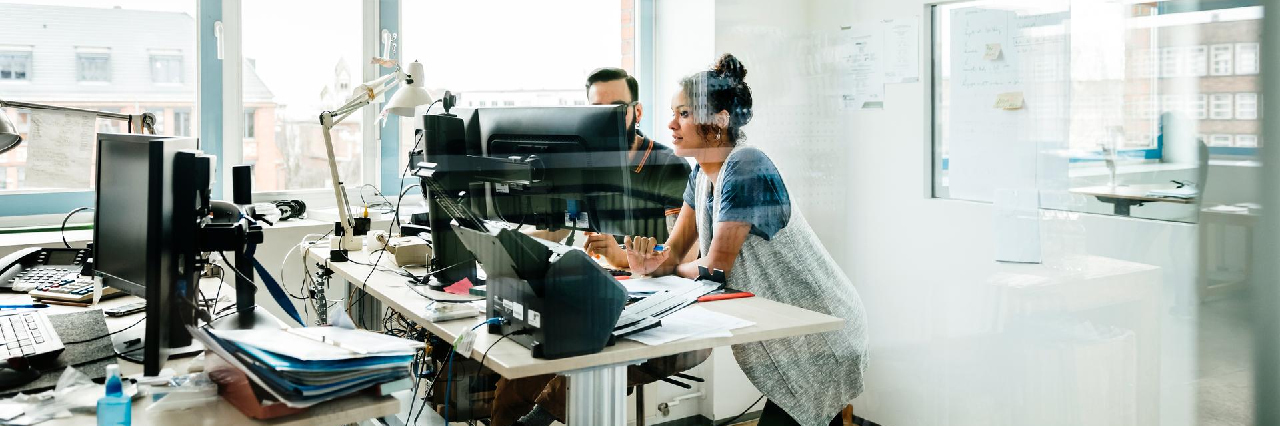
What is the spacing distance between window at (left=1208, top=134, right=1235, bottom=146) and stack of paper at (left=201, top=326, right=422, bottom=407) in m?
1.78

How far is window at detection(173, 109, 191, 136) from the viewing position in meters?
2.94

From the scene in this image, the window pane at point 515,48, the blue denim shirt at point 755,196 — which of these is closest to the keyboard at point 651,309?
the blue denim shirt at point 755,196

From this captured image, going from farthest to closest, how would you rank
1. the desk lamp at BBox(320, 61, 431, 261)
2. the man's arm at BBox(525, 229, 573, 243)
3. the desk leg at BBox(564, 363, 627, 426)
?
the desk lamp at BBox(320, 61, 431, 261), the man's arm at BBox(525, 229, 573, 243), the desk leg at BBox(564, 363, 627, 426)

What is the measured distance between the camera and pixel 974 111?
272 cm

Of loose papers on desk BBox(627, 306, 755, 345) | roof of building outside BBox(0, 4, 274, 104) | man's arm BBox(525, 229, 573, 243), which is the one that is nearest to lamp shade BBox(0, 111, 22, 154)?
roof of building outside BBox(0, 4, 274, 104)

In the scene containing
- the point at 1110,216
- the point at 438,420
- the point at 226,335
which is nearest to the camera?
the point at 226,335

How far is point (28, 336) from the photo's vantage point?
1639 mm

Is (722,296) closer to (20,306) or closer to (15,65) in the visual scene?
(20,306)

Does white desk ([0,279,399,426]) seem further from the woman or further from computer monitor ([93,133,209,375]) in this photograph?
the woman

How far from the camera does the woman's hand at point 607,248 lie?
2291 millimetres

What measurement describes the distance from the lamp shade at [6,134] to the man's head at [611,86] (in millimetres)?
1710

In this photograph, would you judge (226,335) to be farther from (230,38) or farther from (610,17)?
(610,17)

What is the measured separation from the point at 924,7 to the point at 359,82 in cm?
183

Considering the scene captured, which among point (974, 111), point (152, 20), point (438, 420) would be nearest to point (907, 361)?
point (974, 111)
